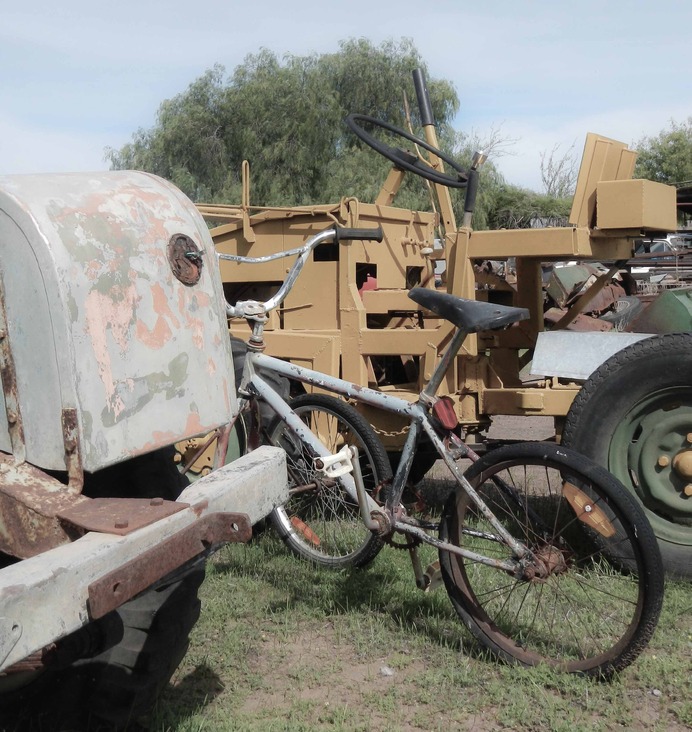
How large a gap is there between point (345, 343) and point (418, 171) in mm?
978

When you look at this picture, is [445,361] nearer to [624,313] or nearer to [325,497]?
[325,497]

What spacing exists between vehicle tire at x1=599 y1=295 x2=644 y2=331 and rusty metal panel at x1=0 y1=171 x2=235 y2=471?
142 inches

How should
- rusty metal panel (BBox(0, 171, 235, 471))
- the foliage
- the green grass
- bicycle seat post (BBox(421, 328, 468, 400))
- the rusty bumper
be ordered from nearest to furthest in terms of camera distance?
the rusty bumper
rusty metal panel (BBox(0, 171, 235, 471))
the green grass
bicycle seat post (BBox(421, 328, 468, 400))
the foliage

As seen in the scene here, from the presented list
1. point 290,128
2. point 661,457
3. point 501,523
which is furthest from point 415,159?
point 290,128

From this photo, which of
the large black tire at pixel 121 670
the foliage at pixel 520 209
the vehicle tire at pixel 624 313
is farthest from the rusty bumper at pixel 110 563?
the foliage at pixel 520 209

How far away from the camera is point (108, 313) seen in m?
2.08

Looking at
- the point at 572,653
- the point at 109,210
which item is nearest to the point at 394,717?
the point at 572,653

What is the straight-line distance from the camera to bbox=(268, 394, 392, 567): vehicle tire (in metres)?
3.68

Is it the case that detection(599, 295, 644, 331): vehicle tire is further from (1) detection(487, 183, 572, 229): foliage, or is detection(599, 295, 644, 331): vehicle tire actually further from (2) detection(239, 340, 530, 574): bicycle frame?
(1) detection(487, 183, 572, 229): foliage

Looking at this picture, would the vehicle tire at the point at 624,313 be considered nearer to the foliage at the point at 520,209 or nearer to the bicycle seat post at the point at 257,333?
the bicycle seat post at the point at 257,333

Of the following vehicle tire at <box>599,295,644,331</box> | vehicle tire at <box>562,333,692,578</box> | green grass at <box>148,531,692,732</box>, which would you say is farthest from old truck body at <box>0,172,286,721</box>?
vehicle tire at <box>599,295,644,331</box>

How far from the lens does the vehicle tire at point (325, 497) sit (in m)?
3.68

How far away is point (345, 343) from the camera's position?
4.54m

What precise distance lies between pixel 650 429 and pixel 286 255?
68.0 inches
